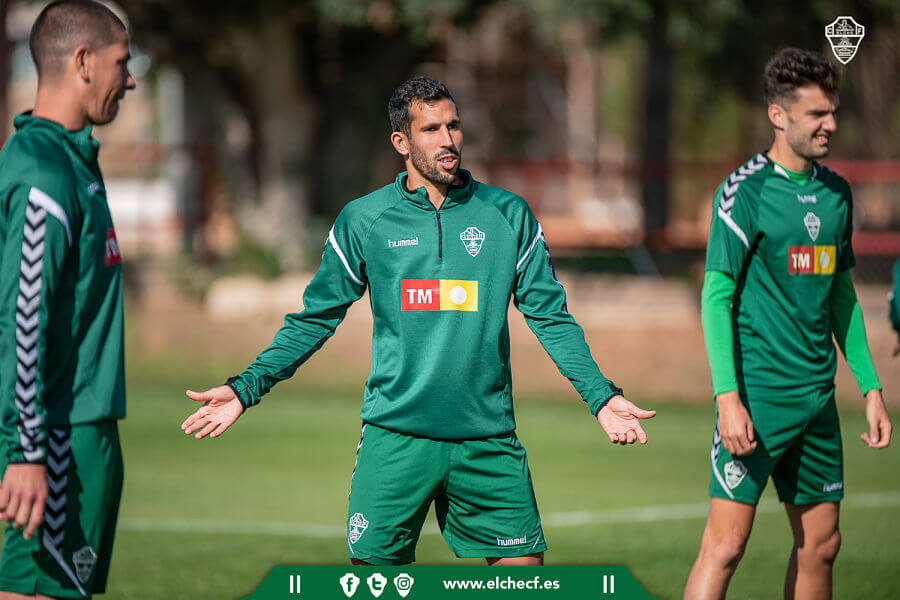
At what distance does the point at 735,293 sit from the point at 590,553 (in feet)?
11.6

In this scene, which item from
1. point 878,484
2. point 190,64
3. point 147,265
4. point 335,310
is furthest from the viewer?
point 147,265

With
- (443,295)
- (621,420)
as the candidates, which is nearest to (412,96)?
(443,295)

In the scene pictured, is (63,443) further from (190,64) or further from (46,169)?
(190,64)

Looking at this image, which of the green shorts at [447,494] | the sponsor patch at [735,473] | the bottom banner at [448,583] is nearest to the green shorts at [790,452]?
the sponsor patch at [735,473]

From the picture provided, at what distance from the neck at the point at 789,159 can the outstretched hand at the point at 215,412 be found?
2508mm

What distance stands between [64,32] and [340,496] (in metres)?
7.07

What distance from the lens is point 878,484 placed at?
10977mm

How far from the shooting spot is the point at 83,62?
3.80 metres

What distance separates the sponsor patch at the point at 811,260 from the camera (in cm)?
500

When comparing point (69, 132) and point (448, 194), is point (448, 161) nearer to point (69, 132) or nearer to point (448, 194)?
point (448, 194)

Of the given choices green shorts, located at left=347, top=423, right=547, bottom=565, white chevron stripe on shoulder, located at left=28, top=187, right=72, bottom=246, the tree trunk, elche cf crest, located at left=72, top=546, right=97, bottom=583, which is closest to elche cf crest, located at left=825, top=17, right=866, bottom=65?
green shorts, located at left=347, top=423, right=547, bottom=565

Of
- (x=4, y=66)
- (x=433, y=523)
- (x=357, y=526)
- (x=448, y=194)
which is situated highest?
(x=4, y=66)

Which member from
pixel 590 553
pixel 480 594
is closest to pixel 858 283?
pixel 590 553

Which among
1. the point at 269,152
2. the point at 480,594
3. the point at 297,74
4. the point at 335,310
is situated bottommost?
the point at 480,594
